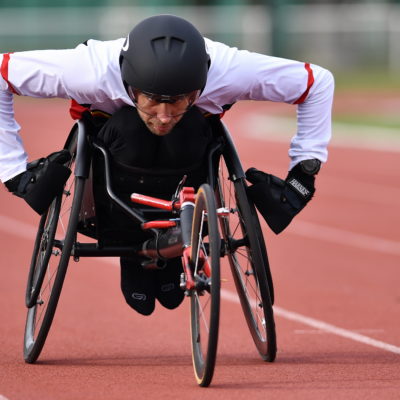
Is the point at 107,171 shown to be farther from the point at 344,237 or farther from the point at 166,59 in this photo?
the point at 344,237

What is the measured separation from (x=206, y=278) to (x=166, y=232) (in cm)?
64

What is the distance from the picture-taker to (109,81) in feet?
20.3

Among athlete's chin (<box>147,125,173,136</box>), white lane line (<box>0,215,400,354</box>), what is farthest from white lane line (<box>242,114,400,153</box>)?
athlete's chin (<box>147,125,173,136</box>)

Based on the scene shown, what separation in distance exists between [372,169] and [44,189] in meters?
13.5

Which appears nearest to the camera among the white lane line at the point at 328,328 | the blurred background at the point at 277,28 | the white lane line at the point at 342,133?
the white lane line at the point at 328,328

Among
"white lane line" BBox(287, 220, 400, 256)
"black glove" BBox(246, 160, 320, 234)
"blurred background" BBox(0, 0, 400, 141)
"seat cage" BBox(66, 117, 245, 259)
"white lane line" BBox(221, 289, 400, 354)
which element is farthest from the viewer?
"blurred background" BBox(0, 0, 400, 141)

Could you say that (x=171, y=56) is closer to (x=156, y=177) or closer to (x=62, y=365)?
(x=156, y=177)

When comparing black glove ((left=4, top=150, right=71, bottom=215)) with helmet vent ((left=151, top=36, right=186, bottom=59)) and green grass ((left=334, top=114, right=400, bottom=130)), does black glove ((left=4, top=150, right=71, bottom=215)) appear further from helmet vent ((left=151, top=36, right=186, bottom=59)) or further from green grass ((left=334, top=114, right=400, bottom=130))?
green grass ((left=334, top=114, right=400, bottom=130))

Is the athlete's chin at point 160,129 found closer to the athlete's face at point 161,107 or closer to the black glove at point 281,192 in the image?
the athlete's face at point 161,107

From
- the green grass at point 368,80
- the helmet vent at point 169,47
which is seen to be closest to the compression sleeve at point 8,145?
the helmet vent at point 169,47

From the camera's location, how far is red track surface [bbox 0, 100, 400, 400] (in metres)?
6.04

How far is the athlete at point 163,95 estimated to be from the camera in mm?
5961

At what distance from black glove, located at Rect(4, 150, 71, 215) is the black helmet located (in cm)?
69

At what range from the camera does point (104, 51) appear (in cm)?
632
